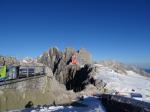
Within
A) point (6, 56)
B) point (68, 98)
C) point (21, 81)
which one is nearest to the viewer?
point (21, 81)

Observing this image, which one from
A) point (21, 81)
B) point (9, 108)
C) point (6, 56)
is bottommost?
point (9, 108)

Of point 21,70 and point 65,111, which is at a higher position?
point 21,70

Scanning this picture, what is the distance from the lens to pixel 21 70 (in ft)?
122

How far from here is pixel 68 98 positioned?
41.0m

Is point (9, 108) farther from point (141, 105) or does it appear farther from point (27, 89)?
point (141, 105)

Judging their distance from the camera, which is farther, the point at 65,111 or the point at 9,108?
the point at 9,108

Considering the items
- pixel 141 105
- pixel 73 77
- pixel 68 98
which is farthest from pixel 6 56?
pixel 141 105

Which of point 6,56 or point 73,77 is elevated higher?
point 6,56

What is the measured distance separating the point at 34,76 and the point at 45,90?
113 inches

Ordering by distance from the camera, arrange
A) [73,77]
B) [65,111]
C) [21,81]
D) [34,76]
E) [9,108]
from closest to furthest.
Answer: [65,111]
[9,108]
[21,81]
[34,76]
[73,77]

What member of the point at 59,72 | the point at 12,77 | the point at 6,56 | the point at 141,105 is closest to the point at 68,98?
the point at 12,77

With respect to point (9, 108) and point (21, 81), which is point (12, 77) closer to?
point (21, 81)

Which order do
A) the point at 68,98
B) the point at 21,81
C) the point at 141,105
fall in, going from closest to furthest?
the point at 141,105 → the point at 21,81 → the point at 68,98

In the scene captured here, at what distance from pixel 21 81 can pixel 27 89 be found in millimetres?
1475
